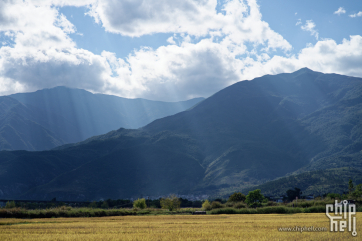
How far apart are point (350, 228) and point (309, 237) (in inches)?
297

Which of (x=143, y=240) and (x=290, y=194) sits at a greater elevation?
(x=143, y=240)

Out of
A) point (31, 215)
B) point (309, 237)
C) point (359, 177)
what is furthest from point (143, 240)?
point (359, 177)

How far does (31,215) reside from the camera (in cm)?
6366

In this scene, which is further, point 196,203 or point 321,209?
point 196,203

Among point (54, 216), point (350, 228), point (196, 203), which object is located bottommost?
point (196, 203)

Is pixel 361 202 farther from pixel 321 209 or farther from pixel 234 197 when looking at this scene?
pixel 234 197

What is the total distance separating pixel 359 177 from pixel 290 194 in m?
69.6

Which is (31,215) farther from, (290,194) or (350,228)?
(290,194)

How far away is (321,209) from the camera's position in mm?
73688

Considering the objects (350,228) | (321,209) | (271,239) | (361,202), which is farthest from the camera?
(361,202)

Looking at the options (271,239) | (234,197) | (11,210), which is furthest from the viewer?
(234,197)

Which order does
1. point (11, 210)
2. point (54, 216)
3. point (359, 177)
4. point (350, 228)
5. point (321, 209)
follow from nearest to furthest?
point (350, 228), point (11, 210), point (54, 216), point (321, 209), point (359, 177)

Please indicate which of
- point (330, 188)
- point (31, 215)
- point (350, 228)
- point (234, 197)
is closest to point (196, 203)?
point (234, 197)

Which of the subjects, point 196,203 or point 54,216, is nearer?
point 54,216
